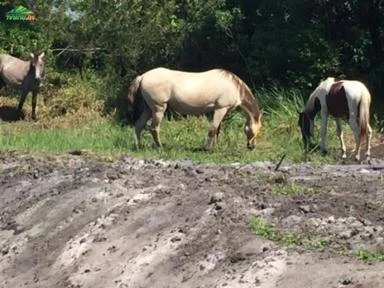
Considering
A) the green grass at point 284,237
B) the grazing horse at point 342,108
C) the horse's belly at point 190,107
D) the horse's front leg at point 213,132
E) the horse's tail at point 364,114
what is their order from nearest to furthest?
the green grass at point 284,237
the horse's tail at point 364,114
the grazing horse at point 342,108
the horse's front leg at point 213,132
the horse's belly at point 190,107

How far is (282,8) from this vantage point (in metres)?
23.2

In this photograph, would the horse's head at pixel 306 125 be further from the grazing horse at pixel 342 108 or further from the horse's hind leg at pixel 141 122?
the horse's hind leg at pixel 141 122

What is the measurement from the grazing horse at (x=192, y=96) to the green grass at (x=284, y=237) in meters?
8.74

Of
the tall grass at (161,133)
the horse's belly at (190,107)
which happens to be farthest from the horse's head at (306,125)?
the horse's belly at (190,107)

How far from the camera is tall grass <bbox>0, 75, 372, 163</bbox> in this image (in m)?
16.5

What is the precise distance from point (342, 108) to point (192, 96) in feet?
9.68

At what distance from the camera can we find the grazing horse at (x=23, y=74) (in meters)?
25.0

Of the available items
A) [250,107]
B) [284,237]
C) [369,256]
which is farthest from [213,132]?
[369,256]

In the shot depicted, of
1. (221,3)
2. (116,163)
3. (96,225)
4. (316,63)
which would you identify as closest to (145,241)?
(96,225)

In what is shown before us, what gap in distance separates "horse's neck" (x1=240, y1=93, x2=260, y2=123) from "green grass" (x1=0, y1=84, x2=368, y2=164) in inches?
23.1

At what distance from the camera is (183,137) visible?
19625mm

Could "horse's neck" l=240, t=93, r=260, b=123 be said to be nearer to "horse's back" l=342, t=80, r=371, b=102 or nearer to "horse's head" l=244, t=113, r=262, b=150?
"horse's head" l=244, t=113, r=262, b=150

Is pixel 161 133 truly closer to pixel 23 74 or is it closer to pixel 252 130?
pixel 252 130

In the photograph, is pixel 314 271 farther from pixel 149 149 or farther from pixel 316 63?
pixel 316 63
